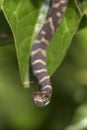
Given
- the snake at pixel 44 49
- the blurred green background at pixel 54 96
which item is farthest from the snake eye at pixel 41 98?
the blurred green background at pixel 54 96

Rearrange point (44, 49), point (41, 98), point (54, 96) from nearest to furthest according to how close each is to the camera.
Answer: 1. point (41, 98)
2. point (44, 49)
3. point (54, 96)

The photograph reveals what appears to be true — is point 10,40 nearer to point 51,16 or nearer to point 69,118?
point 51,16

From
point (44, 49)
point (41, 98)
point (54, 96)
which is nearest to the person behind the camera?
point (41, 98)

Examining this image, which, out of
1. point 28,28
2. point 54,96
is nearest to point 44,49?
point 28,28

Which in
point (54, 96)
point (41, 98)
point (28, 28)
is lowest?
point (54, 96)

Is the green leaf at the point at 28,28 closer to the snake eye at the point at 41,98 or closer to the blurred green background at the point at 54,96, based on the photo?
the snake eye at the point at 41,98

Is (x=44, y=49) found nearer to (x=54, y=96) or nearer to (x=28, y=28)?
(x=28, y=28)
